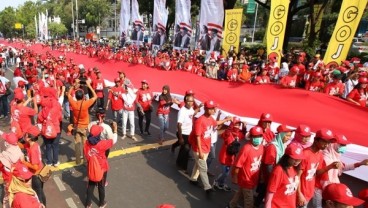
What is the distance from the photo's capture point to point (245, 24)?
267ft

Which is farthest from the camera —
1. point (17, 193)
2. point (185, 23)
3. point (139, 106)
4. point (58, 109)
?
point (185, 23)

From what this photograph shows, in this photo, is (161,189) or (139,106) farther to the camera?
(139,106)

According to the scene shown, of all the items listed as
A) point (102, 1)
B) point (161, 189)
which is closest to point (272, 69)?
point (161, 189)

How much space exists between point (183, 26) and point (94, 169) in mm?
14192

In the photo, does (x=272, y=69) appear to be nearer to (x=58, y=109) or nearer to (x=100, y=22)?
(x=58, y=109)

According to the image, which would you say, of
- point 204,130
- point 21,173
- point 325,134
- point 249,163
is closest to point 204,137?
point 204,130

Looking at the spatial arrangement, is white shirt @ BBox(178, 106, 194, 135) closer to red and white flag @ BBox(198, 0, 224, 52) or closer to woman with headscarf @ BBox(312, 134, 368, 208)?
woman with headscarf @ BBox(312, 134, 368, 208)

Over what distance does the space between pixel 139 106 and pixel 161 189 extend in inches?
135

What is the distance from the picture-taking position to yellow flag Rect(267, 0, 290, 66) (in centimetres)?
1174

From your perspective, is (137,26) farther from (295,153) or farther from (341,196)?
(341,196)

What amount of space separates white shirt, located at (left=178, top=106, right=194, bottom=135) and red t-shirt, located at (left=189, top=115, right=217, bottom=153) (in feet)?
2.48

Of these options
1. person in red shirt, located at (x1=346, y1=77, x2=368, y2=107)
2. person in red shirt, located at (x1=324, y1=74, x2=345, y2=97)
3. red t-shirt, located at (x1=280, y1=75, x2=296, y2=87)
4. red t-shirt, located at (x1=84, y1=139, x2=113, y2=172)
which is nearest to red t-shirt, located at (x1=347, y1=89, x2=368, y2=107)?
person in red shirt, located at (x1=346, y1=77, x2=368, y2=107)

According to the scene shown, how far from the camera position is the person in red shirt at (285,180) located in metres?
3.77

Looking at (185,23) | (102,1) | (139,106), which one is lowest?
(139,106)
